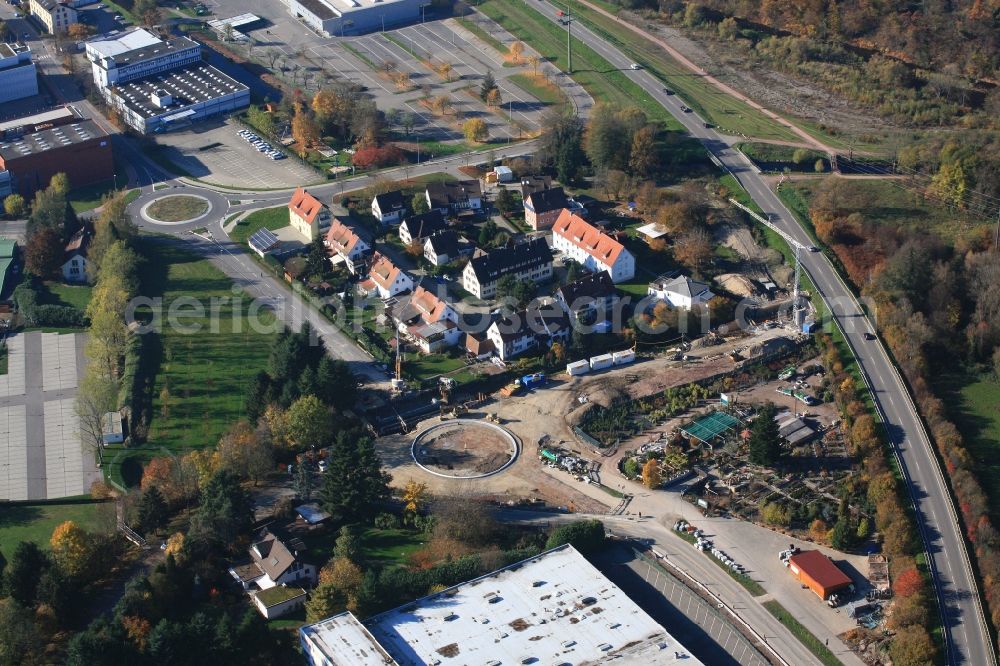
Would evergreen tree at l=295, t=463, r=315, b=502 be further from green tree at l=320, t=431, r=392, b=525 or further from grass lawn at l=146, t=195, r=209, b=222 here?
grass lawn at l=146, t=195, r=209, b=222

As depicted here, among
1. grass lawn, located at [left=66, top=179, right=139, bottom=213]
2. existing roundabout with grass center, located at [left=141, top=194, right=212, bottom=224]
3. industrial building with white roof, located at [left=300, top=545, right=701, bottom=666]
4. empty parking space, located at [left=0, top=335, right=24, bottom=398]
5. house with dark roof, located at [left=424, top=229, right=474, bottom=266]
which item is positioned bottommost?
empty parking space, located at [left=0, top=335, right=24, bottom=398]

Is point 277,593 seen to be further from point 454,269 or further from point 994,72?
point 994,72

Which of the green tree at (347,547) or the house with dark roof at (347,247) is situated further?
the house with dark roof at (347,247)

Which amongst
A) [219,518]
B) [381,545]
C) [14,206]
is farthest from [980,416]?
[14,206]

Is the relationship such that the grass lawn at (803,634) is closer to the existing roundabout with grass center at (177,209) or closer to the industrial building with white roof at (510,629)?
the industrial building with white roof at (510,629)

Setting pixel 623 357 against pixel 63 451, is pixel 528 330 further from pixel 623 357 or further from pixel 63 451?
pixel 63 451

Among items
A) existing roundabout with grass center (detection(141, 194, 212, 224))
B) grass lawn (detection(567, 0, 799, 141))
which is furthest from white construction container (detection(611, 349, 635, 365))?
existing roundabout with grass center (detection(141, 194, 212, 224))

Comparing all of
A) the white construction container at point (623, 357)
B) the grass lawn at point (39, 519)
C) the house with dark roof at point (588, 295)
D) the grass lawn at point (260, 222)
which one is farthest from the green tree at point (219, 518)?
the grass lawn at point (260, 222)
